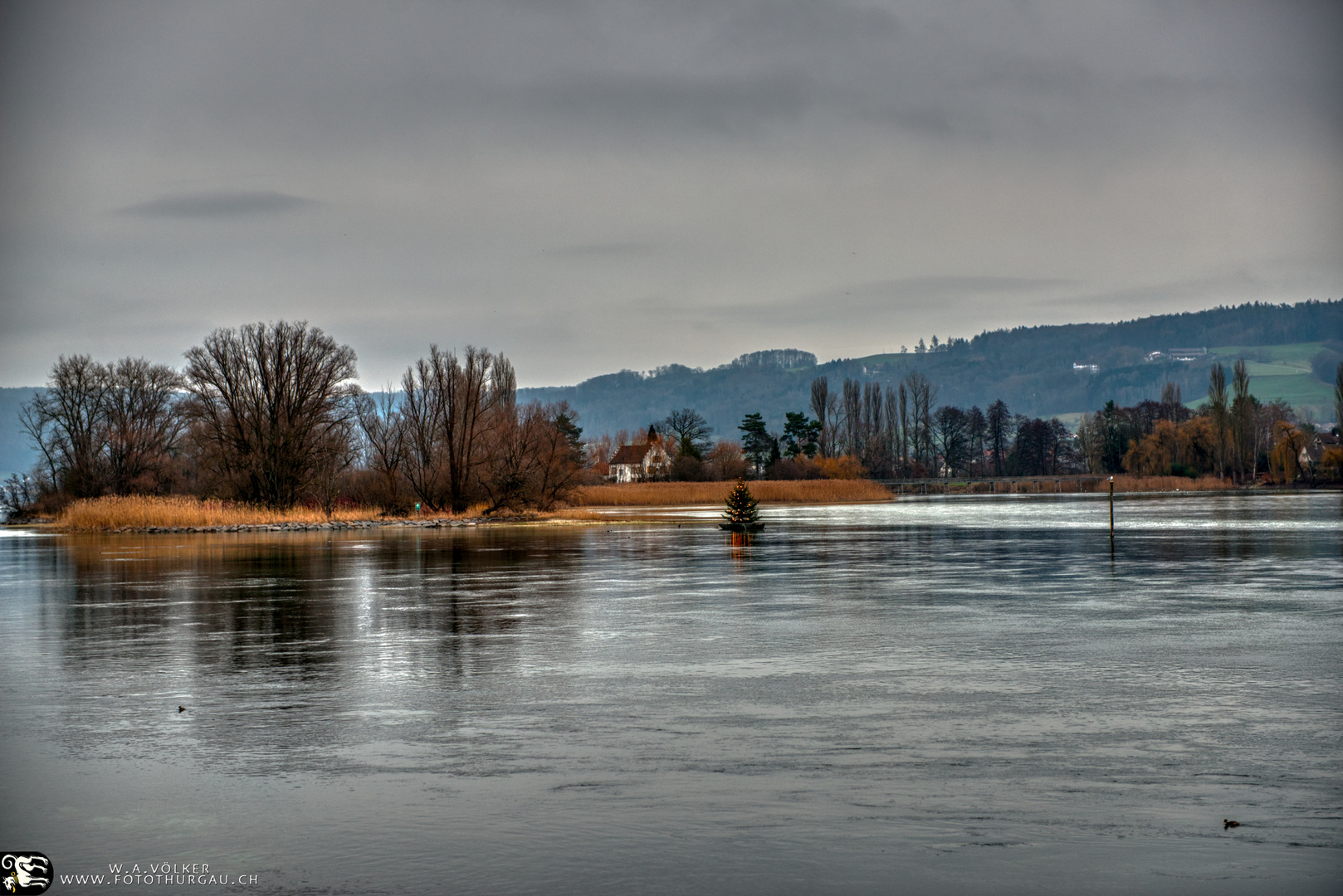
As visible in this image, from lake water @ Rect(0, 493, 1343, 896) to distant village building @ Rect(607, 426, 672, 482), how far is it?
364 feet

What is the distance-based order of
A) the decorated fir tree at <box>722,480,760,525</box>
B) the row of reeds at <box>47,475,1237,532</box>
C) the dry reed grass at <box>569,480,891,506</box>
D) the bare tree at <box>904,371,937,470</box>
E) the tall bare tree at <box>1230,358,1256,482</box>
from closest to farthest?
the decorated fir tree at <box>722,480,760,525</box>
the row of reeds at <box>47,475,1237,532</box>
the dry reed grass at <box>569,480,891,506</box>
the tall bare tree at <box>1230,358,1256,482</box>
the bare tree at <box>904,371,937,470</box>

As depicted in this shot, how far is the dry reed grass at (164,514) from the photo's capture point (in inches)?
1897

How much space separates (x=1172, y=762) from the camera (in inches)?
311

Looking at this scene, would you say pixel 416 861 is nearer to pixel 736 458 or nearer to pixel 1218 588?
pixel 1218 588

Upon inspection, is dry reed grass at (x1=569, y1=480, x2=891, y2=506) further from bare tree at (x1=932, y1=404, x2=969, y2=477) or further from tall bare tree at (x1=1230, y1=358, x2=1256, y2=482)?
bare tree at (x1=932, y1=404, x2=969, y2=477)

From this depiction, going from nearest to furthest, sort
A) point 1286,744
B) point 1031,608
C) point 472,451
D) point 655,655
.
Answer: point 1286,744 → point 655,655 → point 1031,608 → point 472,451

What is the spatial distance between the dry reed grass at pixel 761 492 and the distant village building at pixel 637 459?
121 ft

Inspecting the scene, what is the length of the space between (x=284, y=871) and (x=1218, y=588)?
18426 millimetres

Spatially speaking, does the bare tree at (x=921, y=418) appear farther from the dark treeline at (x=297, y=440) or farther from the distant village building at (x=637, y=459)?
the dark treeline at (x=297, y=440)

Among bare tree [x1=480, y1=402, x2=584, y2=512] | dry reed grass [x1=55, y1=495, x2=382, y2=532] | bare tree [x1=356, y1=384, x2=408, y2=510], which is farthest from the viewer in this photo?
bare tree [x1=356, y1=384, x2=408, y2=510]

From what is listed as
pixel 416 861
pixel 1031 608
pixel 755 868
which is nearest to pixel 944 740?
pixel 755 868

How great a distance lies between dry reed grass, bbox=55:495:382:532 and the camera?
48.2 m

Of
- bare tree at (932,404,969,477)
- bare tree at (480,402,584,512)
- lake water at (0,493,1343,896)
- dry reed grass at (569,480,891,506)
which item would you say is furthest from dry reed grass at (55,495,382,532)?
bare tree at (932,404,969,477)

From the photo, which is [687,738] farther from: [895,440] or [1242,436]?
[895,440]
